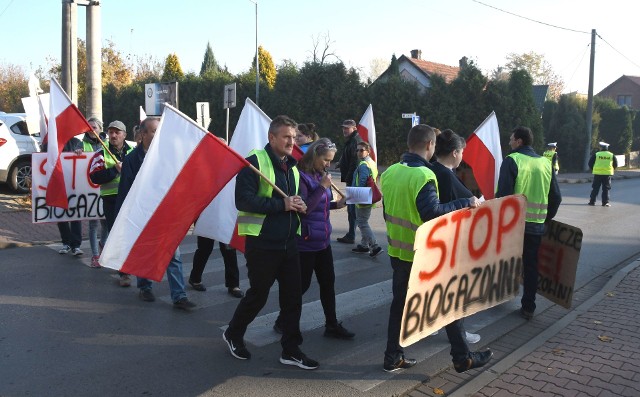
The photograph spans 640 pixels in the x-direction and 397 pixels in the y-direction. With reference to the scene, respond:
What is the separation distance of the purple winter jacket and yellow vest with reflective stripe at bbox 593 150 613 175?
13.3 m

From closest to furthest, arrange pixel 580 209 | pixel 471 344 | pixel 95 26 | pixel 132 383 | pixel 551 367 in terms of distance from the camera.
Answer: pixel 132 383 < pixel 551 367 < pixel 471 344 < pixel 95 26 < pixel 580 209

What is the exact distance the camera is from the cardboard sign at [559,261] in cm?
570

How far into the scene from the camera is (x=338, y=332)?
202 inches

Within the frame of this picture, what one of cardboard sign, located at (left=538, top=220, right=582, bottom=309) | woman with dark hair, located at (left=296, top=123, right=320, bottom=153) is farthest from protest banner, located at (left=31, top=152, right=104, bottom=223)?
cardboard sign, located at (left=538, top=220, right=582, bottom=309)

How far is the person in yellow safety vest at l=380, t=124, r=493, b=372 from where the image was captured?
3.96 metres

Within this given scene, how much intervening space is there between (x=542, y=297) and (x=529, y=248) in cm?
127

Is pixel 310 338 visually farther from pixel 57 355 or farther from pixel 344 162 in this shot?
pixel 344 162

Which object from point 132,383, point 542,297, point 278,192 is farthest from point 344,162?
point 132,383

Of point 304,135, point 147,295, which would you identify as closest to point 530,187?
point 304,135

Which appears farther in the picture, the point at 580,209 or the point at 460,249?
the point at 580,209

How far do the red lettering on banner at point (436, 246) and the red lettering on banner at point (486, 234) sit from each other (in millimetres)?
342

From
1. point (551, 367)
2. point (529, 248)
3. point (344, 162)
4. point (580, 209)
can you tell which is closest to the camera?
point (551, 367)

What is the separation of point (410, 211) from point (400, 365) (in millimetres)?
1232

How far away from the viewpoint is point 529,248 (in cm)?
561
